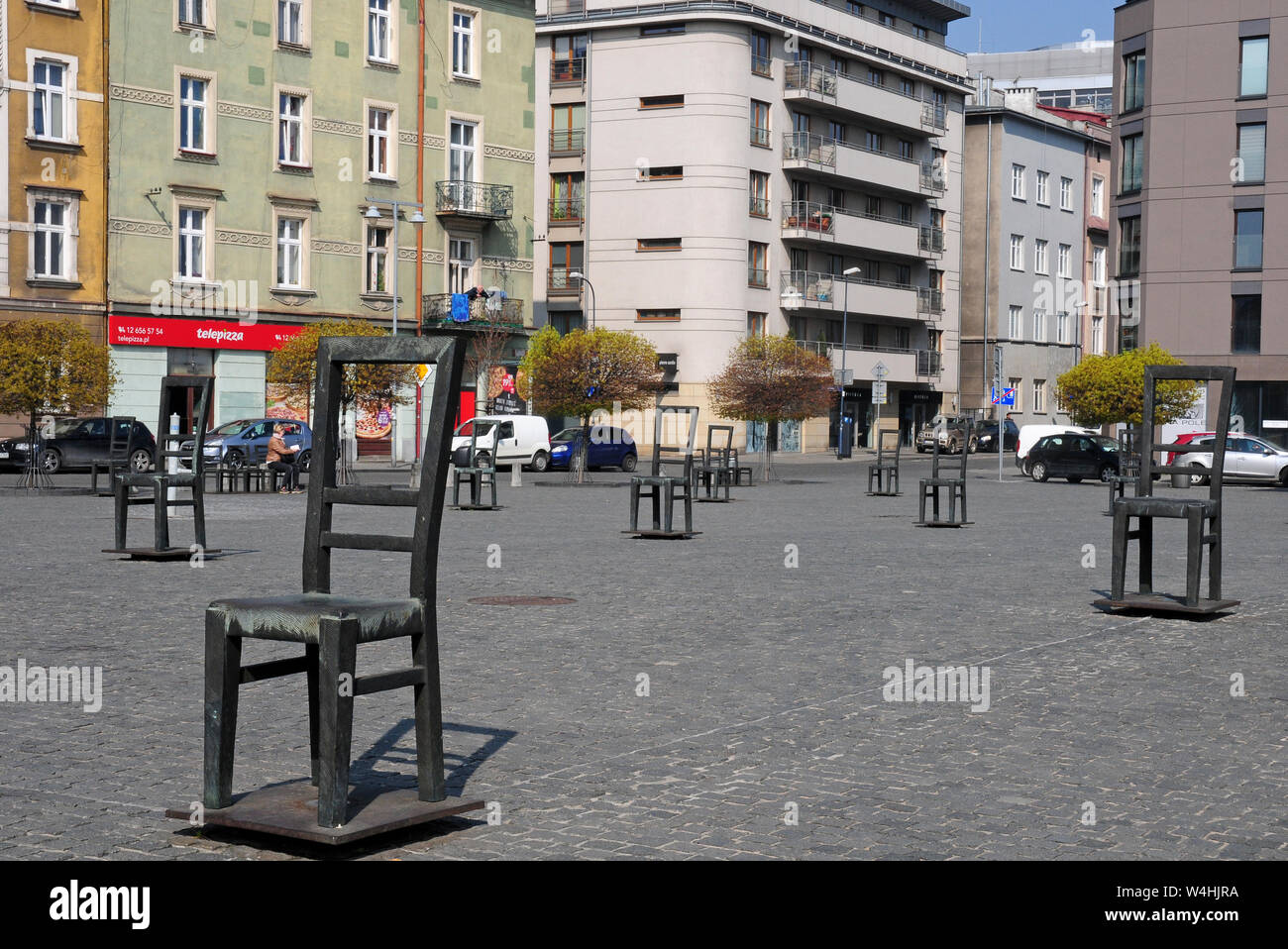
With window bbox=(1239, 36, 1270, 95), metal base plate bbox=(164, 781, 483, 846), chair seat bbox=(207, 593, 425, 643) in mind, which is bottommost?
metal base plate bbox=(164, 781, 483, 846)

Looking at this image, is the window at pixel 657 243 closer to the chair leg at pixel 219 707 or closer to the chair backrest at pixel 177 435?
the chair backrest at pixel 177 435

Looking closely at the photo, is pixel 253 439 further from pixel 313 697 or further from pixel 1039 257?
pixel 1039 257

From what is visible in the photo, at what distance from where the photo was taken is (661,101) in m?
69.6

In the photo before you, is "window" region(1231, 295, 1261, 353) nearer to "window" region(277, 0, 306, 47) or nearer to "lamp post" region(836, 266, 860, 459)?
"lamp post" region(836, 266, 860, 459)

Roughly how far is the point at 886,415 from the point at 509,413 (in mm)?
28640

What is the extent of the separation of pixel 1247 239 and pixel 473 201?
28.0 meters

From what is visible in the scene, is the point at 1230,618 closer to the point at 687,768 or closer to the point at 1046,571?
the point at 1046,571

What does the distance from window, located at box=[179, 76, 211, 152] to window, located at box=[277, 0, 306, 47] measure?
3.34 meters

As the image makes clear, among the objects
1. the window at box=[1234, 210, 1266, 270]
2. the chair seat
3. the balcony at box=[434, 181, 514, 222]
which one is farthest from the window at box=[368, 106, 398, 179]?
the chair seat

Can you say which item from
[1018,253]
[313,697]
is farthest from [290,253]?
[1018,253]

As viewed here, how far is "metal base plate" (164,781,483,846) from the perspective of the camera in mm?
5277

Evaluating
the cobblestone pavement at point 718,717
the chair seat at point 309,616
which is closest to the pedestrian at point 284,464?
the cobblestone pavement at point 718,717

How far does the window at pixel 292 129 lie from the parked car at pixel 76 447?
13.6 m
